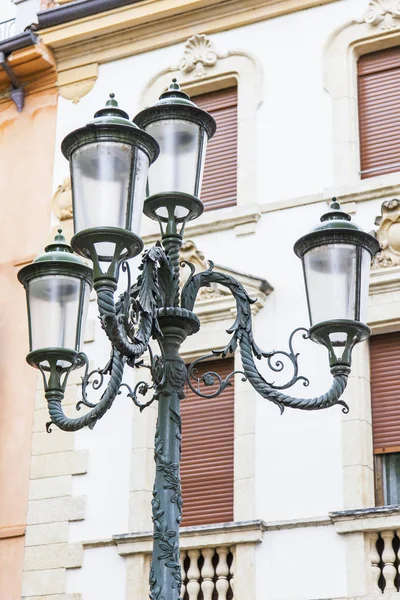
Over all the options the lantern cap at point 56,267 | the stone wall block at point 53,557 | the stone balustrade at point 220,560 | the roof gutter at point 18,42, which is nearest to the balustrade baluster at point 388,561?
the stone balustrade at point 220,560

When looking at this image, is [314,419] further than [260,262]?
No

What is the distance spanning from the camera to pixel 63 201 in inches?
612

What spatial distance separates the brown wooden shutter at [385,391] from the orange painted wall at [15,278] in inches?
159

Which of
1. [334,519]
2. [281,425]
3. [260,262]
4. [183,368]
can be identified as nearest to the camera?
[183,368]

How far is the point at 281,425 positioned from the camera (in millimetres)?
12914

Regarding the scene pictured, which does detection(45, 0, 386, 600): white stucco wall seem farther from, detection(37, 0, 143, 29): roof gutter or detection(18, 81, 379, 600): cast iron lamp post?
detection(18, 81, 379, 600): cast iron lamp post

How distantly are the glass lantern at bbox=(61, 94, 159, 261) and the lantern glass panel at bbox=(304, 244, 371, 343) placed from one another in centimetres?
123

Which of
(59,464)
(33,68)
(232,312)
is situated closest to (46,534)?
(59,464)

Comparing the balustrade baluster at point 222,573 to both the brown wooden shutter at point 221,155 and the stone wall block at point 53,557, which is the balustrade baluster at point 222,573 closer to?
the stone wall block at point 53,557

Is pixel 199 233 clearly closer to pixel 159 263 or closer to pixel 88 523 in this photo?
pixel 88 523

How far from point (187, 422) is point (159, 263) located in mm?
6473

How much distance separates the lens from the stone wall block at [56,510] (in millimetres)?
13649

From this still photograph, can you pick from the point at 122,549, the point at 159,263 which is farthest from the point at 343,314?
the point at 122,549

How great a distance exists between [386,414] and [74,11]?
6828 millimetres
